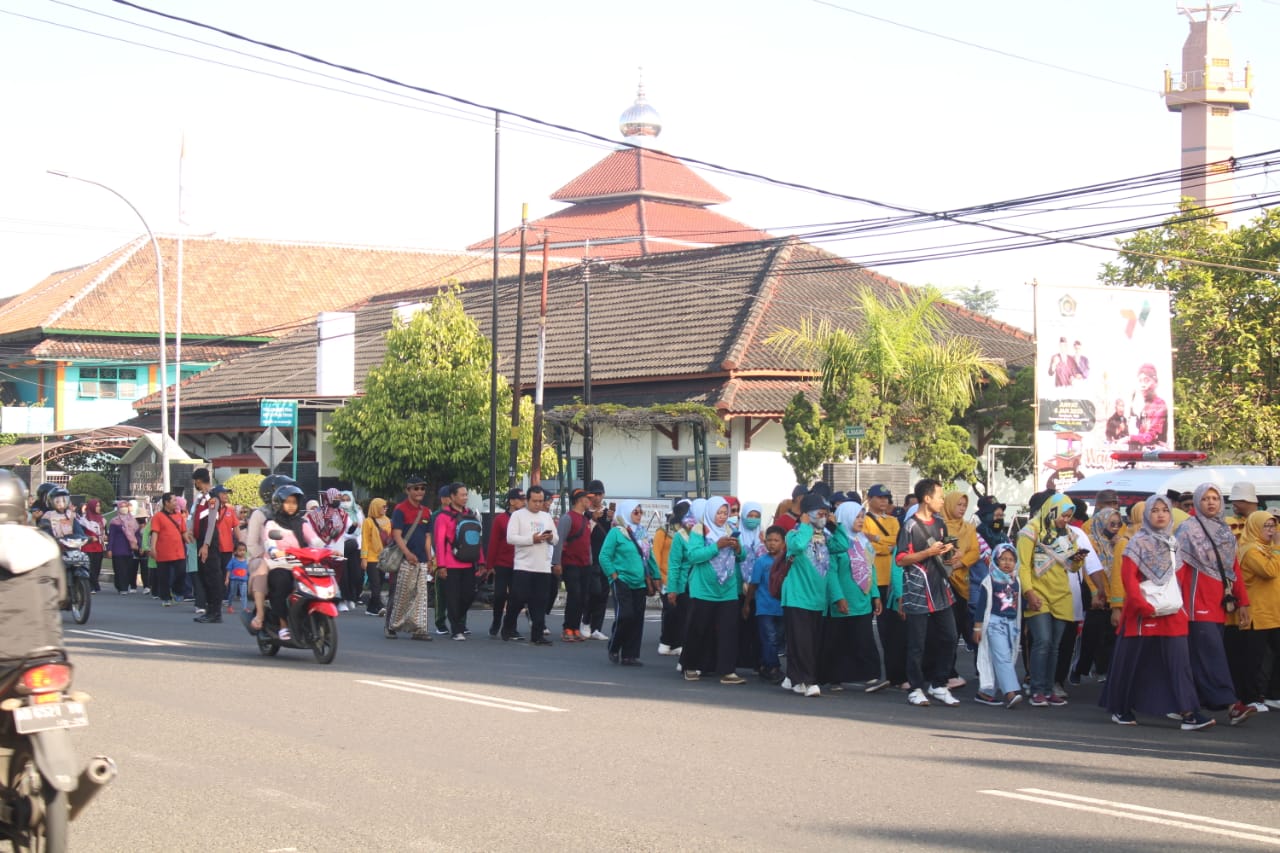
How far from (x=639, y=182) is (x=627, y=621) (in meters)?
59.3

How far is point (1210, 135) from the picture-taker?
64.3 meters

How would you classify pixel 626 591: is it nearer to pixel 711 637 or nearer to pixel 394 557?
pixel 711 637

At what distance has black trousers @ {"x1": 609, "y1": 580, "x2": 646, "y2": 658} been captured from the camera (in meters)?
15.8

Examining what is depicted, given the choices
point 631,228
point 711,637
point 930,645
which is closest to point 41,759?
point 930,645

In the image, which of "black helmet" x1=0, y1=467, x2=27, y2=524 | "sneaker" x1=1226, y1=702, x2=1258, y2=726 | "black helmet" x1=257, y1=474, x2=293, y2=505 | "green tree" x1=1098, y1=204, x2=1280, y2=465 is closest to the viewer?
"black helmet" x1=0, y1=467, x2=27, y2=524

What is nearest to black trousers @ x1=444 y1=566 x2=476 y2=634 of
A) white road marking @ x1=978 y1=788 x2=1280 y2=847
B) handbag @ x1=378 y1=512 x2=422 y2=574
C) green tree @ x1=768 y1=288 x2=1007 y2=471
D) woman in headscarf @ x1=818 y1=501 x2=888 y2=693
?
handbag @ x1=378 y1=512 x2=422 y2=574

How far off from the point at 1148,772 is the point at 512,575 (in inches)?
377

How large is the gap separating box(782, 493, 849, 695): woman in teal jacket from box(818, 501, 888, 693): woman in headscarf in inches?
1.9

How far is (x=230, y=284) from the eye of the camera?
62750 millimetres

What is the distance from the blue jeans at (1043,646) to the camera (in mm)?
12617

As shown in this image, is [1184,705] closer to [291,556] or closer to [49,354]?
[291,556]

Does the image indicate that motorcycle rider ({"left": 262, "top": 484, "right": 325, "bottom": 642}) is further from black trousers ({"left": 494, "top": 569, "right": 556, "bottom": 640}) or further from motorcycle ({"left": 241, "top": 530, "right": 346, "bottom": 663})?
black trousers ({"left": 494, "top": 569, "right": 556, "bottom": 640})

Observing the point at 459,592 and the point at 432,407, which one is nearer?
the point at 459,592

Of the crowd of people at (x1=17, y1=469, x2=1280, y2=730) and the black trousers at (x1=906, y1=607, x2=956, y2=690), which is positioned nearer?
the crowd of people at (x1=17, y1=469, x2=1280, y2=730)
